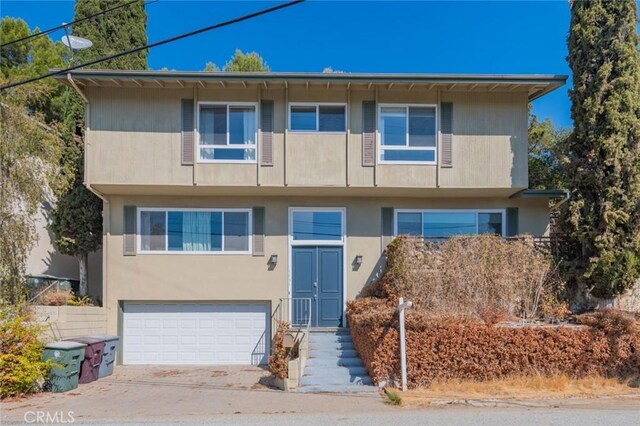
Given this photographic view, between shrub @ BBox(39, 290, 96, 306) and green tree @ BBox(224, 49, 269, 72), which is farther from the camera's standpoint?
green tree @ BBox(224, 49, 269, 72)

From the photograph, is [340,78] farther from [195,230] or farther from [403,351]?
[403,351]

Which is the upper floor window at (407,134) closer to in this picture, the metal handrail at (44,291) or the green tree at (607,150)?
the green tree at (607,150)

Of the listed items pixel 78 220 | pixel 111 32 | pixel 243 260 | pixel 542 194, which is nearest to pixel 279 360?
pixel 243 260

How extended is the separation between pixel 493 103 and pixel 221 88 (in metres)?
6.86

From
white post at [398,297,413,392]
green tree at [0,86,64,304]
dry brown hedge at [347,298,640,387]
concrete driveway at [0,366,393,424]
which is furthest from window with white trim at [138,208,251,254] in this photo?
dry brown hedge at [347,298,640,387]

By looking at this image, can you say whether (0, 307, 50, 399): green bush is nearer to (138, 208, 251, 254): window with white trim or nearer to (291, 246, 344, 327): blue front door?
(138, 208, 251, 254): window with white trim

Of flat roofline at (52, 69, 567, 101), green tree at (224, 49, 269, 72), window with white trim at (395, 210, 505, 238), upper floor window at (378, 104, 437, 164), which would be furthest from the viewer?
green tree at (224, 49, 269, 72)

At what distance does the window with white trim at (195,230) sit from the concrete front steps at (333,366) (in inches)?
122

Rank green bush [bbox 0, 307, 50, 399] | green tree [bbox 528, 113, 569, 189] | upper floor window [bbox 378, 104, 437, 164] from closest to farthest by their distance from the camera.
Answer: green bush [bbox 0, 307, 50, 399] → upper floor window [bbox 378, 104, 437, 164] → green tree [bbox 528, 113, 569, 189]

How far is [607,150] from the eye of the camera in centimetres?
1089

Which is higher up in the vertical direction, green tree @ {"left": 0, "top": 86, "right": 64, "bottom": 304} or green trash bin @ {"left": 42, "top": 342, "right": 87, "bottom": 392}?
green tree @ {"left": 0, "top": 86, "right": 64, "bottom": 304}

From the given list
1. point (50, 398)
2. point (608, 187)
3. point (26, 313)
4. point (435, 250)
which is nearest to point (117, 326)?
point (26, 313)

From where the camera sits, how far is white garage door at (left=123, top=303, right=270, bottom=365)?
1272cm

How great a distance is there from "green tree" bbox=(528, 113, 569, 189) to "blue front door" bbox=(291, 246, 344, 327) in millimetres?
8591
